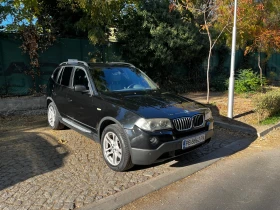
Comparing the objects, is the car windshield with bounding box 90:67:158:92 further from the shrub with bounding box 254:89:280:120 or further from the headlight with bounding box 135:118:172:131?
the shrub with bounding box 254:89:280:120

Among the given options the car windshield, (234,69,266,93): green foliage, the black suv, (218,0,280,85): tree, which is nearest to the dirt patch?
the black suv

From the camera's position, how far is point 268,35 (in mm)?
10977

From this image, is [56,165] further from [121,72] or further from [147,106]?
[121,72]

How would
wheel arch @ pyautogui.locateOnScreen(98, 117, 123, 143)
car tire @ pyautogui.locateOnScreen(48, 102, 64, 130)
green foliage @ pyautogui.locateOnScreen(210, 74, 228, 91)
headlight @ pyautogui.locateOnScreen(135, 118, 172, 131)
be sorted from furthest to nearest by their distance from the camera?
green foliage @ pyautogui.locateOnScreen(210, 74, 228, 91), car tire @ pyautogui.locateOnScreen(48, 102, 64, 130), wheel arch @ pyautogui.locateOnScreen(98, 117, 123, 143), headlight @ pyautogui.locateOnScreen(135, 118, 172, 131)

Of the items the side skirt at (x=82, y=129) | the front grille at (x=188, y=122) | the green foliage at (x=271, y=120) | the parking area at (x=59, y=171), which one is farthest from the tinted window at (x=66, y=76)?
the green foliage at (x=271, y=120)

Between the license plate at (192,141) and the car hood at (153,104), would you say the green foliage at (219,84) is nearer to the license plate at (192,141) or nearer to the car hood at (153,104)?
the car hood at (153,104)

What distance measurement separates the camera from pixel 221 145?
18.9 ft

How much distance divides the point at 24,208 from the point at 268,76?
21.1m

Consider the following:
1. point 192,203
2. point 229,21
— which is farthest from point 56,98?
point 229,21

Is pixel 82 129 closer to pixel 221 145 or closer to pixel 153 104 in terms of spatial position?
pixel 153 104

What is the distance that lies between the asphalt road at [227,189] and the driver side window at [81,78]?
252 centimetres

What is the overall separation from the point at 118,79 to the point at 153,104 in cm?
125

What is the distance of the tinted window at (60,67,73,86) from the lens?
19.3ft

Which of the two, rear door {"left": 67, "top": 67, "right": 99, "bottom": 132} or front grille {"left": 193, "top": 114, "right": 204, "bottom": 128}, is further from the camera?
rear door {"left": 67, "top": 67, "right": 99, "bottom": 132}
